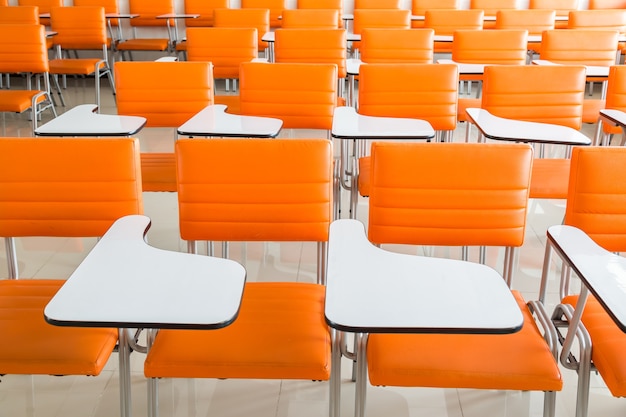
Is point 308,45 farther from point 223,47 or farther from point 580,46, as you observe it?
point 580,46

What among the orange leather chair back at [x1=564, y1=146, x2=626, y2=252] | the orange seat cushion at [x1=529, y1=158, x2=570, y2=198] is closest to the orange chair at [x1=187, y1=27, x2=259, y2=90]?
the orange seat cushion at [x1=529, y1=158, x2=570, y2=198]

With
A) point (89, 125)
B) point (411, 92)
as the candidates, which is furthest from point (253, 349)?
point (411, 92)

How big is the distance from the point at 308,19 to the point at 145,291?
4914 mm

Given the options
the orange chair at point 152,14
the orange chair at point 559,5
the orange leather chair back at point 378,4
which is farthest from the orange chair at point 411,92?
the orange chair at point 152,14

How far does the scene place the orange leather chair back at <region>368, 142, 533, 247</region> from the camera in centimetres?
229

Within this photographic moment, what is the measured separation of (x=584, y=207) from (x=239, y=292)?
1.26 meters

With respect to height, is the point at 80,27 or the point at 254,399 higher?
the point at 80,27

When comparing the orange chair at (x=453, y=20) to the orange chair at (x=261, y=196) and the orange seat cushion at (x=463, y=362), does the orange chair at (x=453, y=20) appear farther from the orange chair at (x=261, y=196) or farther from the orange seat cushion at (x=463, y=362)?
the orange seat cushion at (x=463, y=362)

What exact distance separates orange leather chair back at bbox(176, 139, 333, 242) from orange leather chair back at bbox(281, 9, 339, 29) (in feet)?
13.4

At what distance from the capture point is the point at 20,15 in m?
6.92

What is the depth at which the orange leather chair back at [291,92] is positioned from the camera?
3732mm

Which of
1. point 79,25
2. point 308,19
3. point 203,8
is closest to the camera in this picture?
point 308,19

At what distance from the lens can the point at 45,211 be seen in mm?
2381

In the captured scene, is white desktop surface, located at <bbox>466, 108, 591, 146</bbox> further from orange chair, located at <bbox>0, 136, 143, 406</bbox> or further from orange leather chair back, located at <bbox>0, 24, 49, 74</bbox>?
orange leather chair back, located at <bbox>0, 24, 49, 74</bbox>
